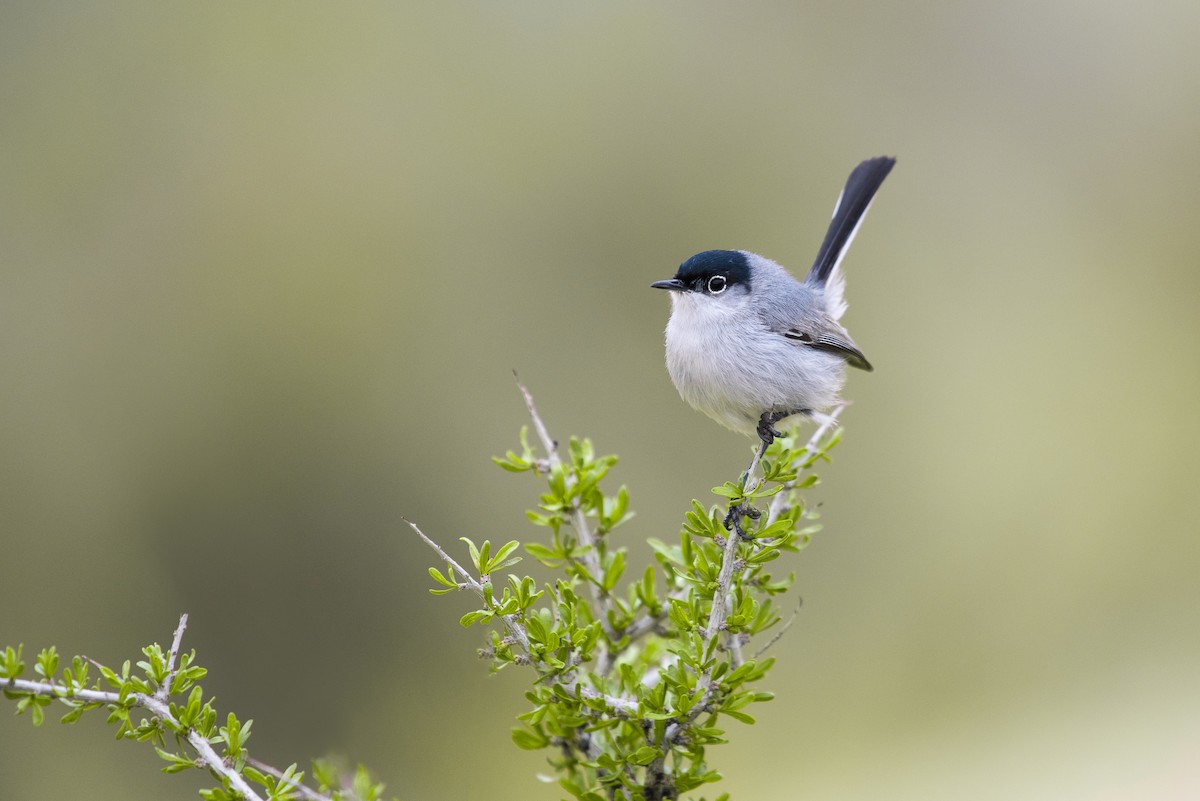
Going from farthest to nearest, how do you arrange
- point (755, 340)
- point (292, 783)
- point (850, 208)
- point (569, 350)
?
point (569, 350) → point (850, 208) → point (755, 340) → point (292, 783)

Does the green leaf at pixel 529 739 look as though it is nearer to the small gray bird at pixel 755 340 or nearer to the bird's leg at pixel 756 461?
the bird's leg at pixel 756 461

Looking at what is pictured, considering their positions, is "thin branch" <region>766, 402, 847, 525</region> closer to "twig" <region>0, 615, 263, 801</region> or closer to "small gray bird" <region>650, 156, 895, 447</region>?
"small gray bird" <region>650, 156, 895, 447</region>

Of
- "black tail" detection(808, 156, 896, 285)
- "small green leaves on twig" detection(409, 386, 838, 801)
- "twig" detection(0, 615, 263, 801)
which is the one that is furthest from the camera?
"black tail" detection(808, 156, 896, 285)

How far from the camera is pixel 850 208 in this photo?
281 cm

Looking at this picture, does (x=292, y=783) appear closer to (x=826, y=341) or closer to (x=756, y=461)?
(x=756, y=461)

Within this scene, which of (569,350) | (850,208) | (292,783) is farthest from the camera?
(569,350)

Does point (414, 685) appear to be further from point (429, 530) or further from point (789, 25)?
point (789, 25)

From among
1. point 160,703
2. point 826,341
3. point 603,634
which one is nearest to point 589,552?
point 603,634

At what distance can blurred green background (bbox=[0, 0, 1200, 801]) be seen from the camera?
3.94 meters

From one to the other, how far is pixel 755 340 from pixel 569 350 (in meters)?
2.07

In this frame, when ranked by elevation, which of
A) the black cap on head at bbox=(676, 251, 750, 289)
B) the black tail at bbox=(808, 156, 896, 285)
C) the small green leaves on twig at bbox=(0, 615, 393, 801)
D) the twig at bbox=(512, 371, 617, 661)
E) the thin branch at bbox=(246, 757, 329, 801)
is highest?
the black tail at bbox=(808, 156, 896, 285)

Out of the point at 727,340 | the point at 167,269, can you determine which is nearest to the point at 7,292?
the point at 167,269

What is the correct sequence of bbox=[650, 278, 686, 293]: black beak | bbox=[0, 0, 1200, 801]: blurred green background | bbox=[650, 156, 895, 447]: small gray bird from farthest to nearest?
1. bbox=[0, 0, 1200, 801]: blurred green background
2. bbox=[650, 278, 686, 293]: black beak
3. bbox=[650, 156, 895, 447]: small gray bird

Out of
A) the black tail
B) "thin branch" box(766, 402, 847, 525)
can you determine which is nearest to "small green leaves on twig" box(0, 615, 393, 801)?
"thin branch" box(766, 402, 847, 525)
